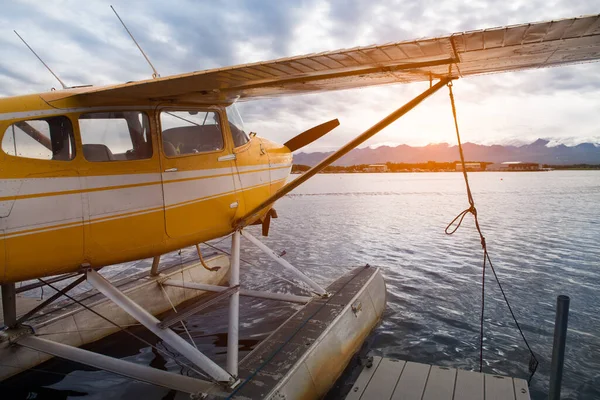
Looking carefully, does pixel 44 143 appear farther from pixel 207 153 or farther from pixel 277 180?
pixel 277 180

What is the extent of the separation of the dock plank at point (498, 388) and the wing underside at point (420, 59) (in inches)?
169

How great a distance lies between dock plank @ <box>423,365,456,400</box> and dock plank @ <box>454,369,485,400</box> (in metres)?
0.07

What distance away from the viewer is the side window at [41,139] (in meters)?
3.57

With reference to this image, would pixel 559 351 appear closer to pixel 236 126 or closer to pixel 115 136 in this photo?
A: pixel 236 126

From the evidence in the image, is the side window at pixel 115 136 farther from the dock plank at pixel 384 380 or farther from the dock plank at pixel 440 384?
the dock plank at pixel 440 384

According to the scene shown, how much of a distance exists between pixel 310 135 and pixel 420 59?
374 centimetres

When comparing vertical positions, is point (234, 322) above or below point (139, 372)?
above

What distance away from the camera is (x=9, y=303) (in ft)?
20.5

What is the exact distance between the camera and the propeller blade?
316 inches

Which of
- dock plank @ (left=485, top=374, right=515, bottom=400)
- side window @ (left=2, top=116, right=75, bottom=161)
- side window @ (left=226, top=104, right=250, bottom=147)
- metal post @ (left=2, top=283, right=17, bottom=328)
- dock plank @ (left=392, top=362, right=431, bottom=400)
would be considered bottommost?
dock plank @ (left=392, top=362, right=431, bottom=400)

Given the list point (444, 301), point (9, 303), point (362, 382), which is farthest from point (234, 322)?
point (444, 301)

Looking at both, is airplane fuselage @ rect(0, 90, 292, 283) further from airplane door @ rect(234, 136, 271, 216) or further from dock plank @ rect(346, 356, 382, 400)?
dock plank @ rect(346, 356, 382, 400)

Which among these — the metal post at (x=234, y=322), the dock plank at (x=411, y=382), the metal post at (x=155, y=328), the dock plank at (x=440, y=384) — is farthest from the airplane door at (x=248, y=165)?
the dock plank at (x=440, y=384)

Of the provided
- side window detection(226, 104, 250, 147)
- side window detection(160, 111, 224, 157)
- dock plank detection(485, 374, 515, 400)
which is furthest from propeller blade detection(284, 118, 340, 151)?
dock plank detection(485, 374, 515, 400)
